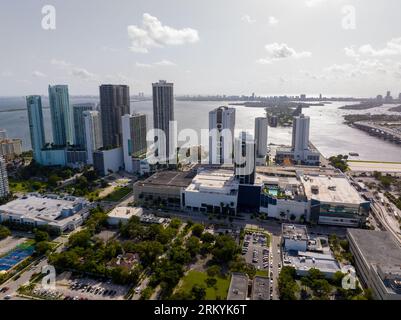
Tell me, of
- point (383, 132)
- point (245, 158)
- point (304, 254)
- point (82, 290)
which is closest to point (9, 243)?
point (82, 290)

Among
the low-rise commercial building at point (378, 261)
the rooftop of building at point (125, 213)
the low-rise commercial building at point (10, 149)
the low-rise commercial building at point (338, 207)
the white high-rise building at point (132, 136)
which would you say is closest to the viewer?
the low-rise commercial building at point (378, 261)

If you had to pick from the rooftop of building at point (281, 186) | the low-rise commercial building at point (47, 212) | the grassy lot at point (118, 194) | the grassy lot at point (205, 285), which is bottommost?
the grassy lot at point (205, 285)

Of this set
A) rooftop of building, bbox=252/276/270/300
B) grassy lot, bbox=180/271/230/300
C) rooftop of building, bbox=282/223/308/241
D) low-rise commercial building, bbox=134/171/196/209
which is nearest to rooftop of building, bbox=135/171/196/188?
low-rise commercial building, bbox=134/171/196/209

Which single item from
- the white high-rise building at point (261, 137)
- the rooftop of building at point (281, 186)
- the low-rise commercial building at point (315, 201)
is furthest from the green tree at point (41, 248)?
the white high-rise building at point (261, 137)

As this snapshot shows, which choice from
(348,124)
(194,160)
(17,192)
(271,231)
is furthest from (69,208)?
(348,124)

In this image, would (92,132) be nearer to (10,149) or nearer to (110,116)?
(110,116)

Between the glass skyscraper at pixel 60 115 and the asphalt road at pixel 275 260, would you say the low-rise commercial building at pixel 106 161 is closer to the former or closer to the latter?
the glass skyscraper at pixel 60 115
